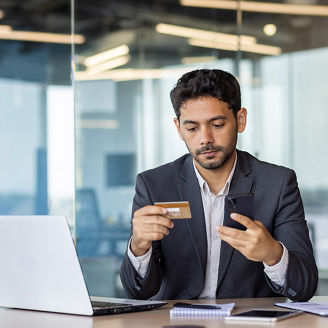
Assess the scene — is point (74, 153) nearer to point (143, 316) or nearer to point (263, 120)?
point (263, 120)

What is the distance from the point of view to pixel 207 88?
3.03 metres

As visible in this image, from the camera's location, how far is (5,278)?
2416 mm

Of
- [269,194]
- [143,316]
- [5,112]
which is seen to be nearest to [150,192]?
[269,194]

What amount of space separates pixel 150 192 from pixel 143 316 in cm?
86

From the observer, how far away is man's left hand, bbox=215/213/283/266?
2.35 metres

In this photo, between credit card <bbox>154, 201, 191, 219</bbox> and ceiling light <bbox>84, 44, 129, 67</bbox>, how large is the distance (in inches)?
140

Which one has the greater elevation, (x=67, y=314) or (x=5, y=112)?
(x=5, y=112)

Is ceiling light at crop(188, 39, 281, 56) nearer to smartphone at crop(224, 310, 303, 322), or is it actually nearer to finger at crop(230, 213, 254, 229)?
finger at crop(230, 213, 254, 229)

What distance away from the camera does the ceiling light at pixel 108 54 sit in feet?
18.9

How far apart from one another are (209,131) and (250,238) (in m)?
0.66

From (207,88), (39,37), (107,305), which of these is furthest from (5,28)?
(107,305)

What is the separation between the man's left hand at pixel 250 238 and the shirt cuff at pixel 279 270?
0.12 metres

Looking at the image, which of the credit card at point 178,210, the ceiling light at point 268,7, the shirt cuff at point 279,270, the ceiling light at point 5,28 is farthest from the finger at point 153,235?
the ceiling light at point 5,28

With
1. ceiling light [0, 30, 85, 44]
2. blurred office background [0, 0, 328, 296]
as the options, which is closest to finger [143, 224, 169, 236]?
blurred office background [0, 0, 328, 296]
